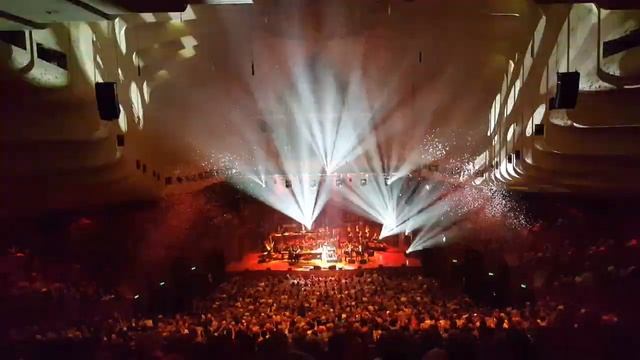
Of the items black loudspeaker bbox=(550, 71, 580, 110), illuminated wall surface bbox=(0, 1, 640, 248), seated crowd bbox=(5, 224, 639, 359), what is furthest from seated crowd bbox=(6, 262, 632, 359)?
black loudspeaker bbox=(550, 71, 580, 110)

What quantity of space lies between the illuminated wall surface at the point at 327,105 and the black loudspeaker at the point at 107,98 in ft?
3.29

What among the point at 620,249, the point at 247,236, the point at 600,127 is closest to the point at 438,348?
the point at 620,249

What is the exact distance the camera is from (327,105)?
9109mm

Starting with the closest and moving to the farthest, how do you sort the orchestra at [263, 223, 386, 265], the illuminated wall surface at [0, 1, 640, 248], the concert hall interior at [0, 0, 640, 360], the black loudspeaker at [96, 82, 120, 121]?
the black loudspeaker at [96, 82, 120, 121] < the concert hall interior at [0, 0, 640, 360] < the illuminated wall surface at [0, 1, 640, 248] < the orchestra at [263, 223, 386, 265]

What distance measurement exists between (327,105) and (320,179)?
1414 millimetres

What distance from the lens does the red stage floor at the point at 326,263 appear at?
371 inches

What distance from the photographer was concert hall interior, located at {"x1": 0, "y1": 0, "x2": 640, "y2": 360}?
239 inches

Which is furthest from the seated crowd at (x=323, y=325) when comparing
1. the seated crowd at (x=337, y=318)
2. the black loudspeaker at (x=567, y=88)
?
the black loudspeaker at (x=567, y=88)

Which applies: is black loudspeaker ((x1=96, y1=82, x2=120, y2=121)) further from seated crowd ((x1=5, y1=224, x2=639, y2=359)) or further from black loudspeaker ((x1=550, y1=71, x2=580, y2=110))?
black loudspeaker ((x1=550, y1=71, x2=580, y2=110))

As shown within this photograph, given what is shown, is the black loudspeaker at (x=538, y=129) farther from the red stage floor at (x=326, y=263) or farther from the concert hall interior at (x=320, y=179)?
the red stage floor at (x=326, y=263)

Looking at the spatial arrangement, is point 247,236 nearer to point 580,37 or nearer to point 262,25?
point 262,25

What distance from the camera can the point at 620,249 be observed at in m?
6.96

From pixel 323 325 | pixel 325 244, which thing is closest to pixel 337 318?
pixel 323 325

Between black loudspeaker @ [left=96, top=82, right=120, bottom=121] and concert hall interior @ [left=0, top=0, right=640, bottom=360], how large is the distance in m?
0.04
